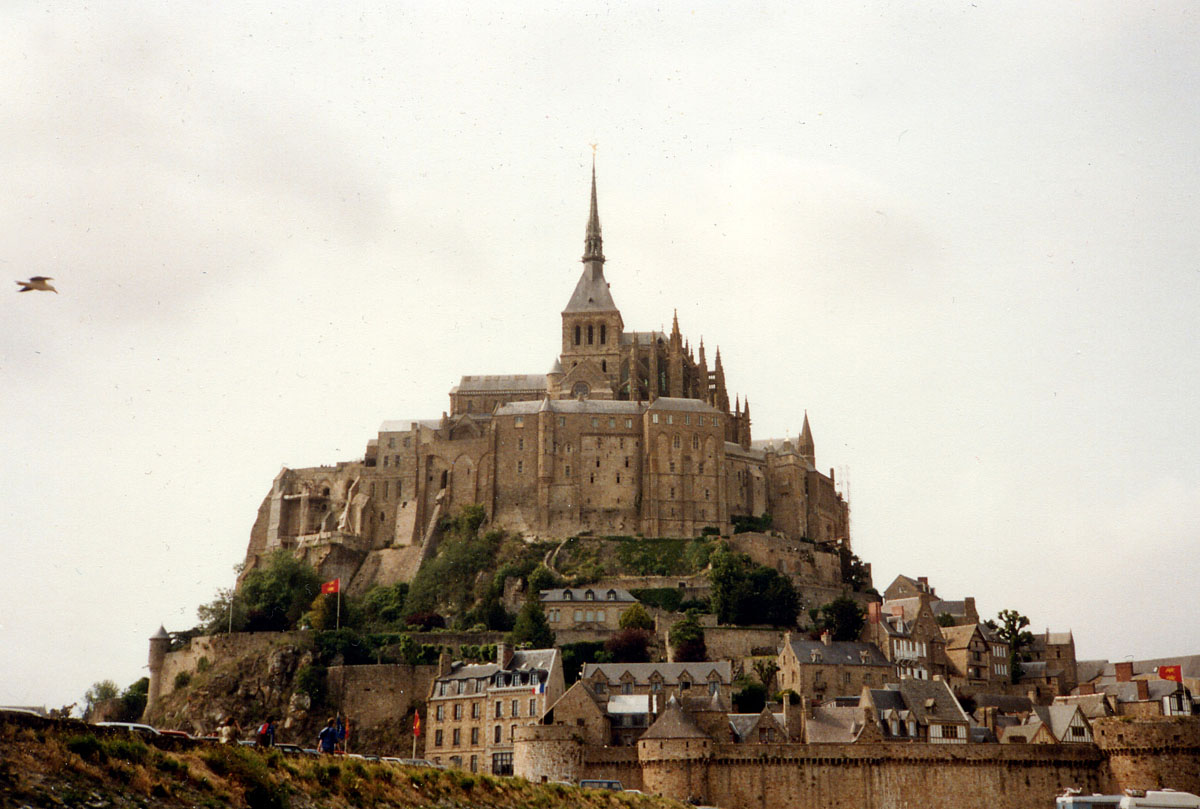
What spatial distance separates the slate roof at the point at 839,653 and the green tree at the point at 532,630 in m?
14.5

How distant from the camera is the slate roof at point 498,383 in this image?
10969cm

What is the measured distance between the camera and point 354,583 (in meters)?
96.9

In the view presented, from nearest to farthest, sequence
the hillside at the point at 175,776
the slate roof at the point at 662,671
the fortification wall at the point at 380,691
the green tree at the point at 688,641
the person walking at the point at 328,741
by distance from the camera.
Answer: the hillside at the point at 175,776 → the person walking at the point at 328,741 → the slate roof at the point at 662,671 → the fortification wall at the point at 380,691 → the green tree at the point at 688,641

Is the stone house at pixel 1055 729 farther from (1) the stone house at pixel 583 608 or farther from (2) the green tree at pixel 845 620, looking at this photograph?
(1) the stone house at pixel 583 608

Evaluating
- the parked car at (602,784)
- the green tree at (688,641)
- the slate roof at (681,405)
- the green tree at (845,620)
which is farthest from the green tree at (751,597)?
the parked car at (602,784)

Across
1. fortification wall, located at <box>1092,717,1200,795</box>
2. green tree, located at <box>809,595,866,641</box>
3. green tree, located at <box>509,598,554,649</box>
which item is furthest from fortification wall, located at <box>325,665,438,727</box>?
fortification wall, located at <box>1092,717,1200,795</box>

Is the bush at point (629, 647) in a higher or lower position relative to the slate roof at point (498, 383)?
lower

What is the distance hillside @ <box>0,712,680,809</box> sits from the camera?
27.6 metres

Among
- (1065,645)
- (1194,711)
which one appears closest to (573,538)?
(1065,645)

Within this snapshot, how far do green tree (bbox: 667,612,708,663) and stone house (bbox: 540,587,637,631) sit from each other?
384 cm

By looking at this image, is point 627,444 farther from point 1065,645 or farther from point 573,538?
point 1065,645

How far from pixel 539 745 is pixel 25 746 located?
34.1 metres

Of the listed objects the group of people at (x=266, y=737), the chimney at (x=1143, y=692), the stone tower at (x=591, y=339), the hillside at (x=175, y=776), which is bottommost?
the hillside at (x=175, y=776)

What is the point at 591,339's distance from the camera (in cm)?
10925
